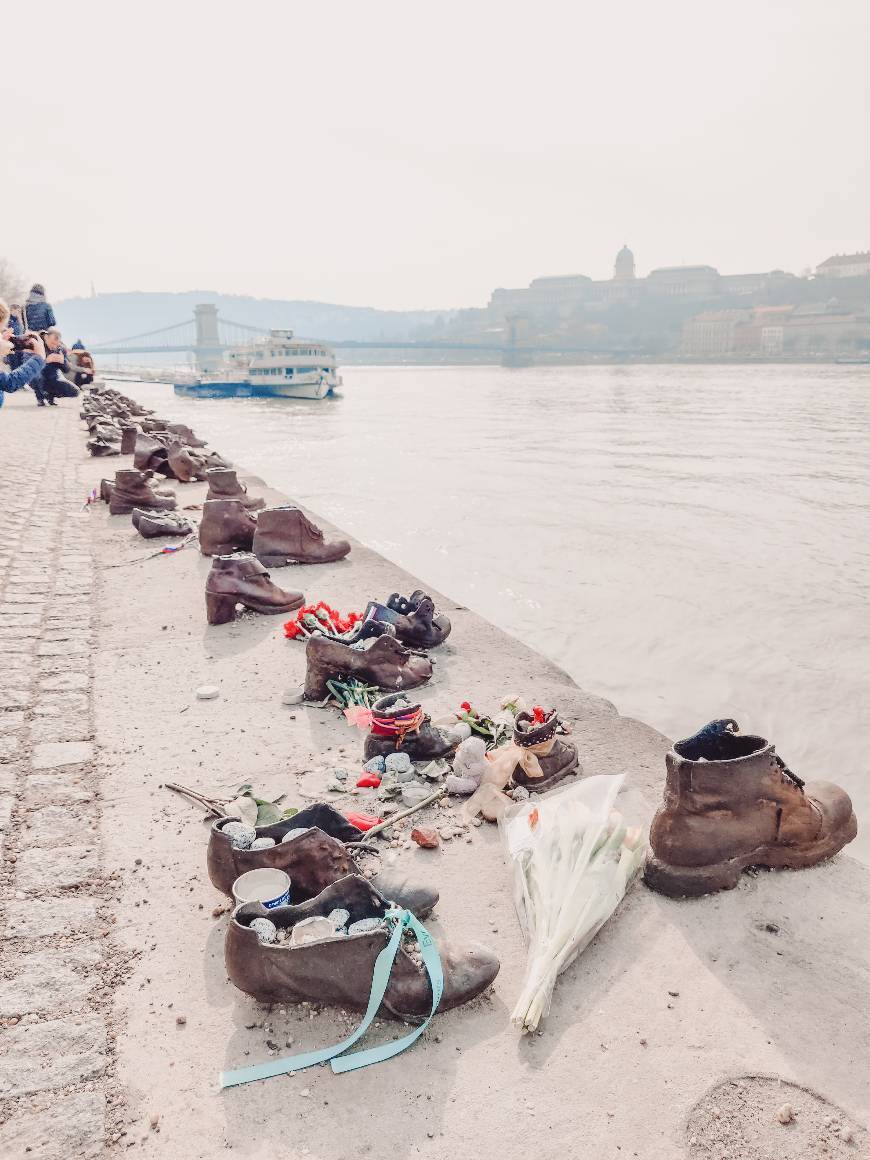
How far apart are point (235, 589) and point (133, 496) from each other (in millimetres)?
4664

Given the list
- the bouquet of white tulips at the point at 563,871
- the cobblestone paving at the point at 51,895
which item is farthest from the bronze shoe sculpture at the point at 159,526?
the bouquet of white tulips at the point at 563,871

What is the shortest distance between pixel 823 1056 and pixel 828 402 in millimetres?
43878

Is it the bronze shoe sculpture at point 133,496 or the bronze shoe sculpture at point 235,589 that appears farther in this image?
the bronze shoe sculpture at point 133,496

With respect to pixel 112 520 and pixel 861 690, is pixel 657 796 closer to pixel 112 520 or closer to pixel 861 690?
pixel 861 690

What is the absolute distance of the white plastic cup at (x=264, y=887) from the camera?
255cm

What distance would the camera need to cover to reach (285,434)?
31688 mm

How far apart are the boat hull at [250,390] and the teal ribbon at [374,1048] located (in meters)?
55.4

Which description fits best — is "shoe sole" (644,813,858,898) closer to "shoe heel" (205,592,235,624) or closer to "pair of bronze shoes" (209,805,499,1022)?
"pair of bronze shoes" (209,805,499,1022)

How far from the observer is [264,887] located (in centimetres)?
262

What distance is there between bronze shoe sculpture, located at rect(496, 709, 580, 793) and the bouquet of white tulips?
8.3 inches

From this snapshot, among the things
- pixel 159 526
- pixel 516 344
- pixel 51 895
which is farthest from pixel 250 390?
pixel 516 344

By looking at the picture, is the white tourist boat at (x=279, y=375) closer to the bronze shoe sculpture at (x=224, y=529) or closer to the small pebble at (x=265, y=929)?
the bronze shoe sculpture at (x=224, y=529)

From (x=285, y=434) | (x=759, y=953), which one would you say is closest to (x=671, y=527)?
(x=759, y=953)

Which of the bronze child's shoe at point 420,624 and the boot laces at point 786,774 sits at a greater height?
the boot laces at point 786,774
